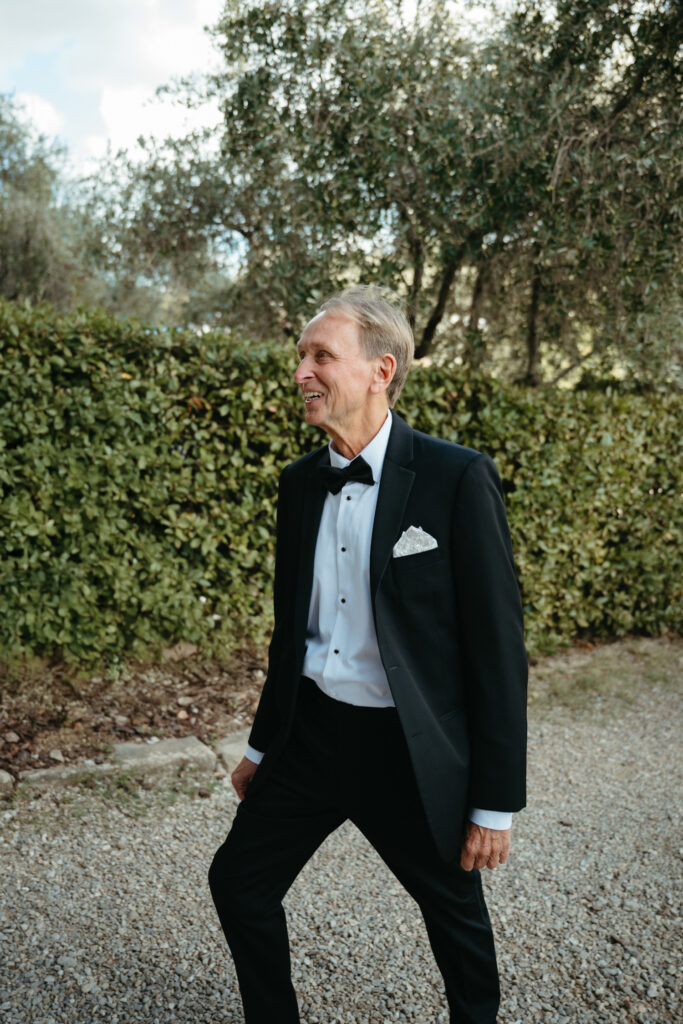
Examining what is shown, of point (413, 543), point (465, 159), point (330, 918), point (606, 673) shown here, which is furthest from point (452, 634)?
point (465, 159)

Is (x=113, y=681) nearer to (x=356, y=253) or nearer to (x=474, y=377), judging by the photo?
(x=474, y=377)

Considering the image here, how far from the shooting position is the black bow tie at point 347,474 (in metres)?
2.04

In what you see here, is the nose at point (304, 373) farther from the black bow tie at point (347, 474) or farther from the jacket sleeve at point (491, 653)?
the jacket sleeve at point (491, 653)

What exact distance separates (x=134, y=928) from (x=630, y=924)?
200cm

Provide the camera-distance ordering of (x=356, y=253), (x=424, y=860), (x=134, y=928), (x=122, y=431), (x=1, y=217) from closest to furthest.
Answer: (x=424, y=860) → (x=134, y=928) → (x=122, y=431) → (x=356, y=253) → (x=1, y=217)

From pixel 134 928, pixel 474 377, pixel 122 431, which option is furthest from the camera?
pixel 474 377

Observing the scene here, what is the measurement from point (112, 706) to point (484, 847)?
3428 mm

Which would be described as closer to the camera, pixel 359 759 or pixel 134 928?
pixel 359 759

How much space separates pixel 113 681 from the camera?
4941 millimetres

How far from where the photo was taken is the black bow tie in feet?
6.68

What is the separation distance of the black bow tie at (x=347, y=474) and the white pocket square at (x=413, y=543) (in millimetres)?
211

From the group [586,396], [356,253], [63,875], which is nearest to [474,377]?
[586,396]

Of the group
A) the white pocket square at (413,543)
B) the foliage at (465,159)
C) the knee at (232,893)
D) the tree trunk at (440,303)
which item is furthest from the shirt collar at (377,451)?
the tree trunk at (440,303)

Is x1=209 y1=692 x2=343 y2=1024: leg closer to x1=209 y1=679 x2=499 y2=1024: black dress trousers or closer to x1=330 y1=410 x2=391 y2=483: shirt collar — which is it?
x1=209 y1=679 x2=499 y2=1024: black dress trousers
